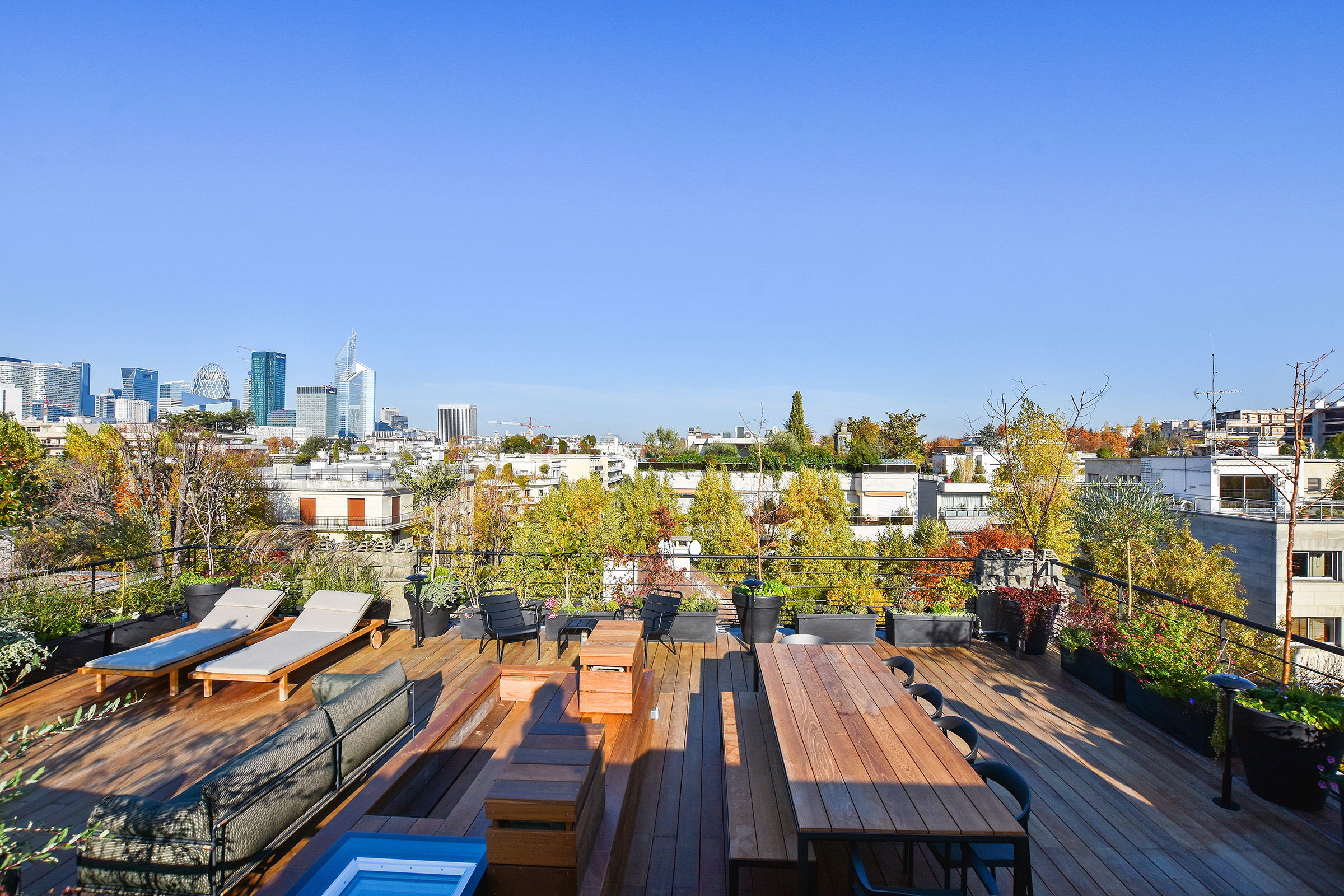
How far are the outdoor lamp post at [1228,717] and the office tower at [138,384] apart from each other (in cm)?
22406

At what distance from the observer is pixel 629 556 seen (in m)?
7.79

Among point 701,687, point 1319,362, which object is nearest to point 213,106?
point 701,687

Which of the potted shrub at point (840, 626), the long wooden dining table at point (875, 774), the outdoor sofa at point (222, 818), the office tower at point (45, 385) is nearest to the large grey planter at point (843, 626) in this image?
the potted shrub at point (840, 626)

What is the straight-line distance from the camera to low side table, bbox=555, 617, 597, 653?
20.0 feet

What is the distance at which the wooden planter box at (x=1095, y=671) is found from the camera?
4.76 metres

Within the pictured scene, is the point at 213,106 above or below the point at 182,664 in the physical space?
above

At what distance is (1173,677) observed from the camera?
13.6 ft

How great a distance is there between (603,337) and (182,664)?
30.8 meters

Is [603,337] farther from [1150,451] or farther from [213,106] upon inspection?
[1150,451]

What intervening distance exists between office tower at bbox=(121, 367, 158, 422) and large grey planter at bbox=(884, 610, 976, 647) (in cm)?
22146

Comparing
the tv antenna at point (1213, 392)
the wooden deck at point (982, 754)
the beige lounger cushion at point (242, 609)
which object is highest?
the tv antenna at point (1213, 392)

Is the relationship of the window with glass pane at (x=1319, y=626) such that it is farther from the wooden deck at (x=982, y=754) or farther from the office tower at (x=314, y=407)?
the office tower at (x=314, y=407)

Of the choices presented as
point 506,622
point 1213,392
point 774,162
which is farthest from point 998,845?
point 774,162

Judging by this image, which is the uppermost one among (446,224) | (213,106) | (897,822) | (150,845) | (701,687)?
(446,224)
